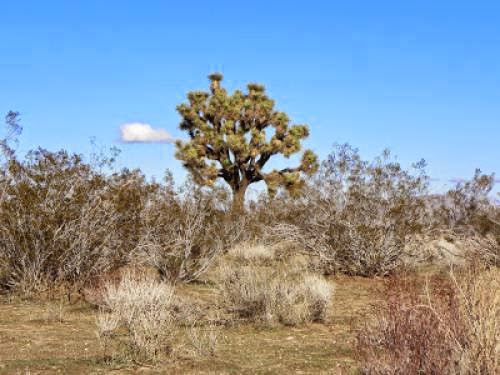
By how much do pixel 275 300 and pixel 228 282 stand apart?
1.29 meters

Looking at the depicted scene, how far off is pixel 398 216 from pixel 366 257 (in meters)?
1.36

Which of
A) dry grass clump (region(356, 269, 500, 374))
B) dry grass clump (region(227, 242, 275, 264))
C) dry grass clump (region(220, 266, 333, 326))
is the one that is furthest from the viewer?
dry grass clump (region(227, 242, 275, 264))

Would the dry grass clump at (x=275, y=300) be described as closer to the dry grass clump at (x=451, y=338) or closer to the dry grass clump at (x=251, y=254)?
the dry grass clump at (x=451, y=338)

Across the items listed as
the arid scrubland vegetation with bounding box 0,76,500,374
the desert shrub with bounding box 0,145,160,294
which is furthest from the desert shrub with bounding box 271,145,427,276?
the desert shrub with bounding box 0,145,160,294

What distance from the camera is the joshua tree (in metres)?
28.4

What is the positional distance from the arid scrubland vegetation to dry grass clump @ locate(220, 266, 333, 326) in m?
0.03

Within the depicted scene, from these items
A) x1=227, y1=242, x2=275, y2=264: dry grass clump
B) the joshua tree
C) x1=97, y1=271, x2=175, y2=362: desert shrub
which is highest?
the joshua tree

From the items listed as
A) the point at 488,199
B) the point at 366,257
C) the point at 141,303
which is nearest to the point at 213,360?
the point at 141,303

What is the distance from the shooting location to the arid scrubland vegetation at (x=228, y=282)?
549 centimetres

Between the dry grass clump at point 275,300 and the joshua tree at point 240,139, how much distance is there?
17.7 meters

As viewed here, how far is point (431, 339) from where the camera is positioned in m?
5.13

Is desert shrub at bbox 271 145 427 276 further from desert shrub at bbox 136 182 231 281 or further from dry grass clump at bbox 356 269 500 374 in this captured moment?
dry grass clump at bbox 356 269 500 374

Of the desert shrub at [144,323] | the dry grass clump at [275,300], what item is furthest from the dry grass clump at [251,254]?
the desert shrub at [144,323]

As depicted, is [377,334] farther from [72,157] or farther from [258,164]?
[258,164]
